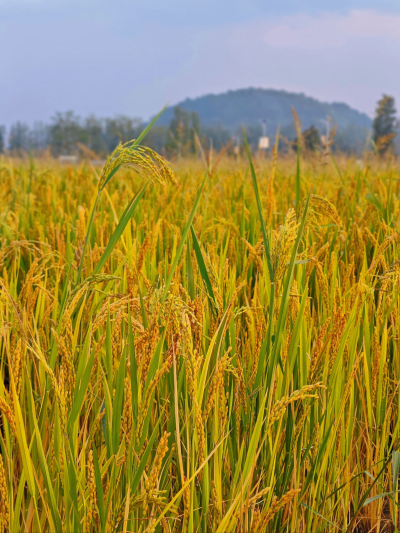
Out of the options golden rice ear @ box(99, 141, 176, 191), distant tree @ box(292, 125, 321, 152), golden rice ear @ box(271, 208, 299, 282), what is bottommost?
golden rice ear @ box(271, 208, 299, 282)

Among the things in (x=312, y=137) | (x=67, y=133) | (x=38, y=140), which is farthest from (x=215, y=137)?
(x=312, y=137)

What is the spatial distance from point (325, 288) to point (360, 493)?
15.9 inches

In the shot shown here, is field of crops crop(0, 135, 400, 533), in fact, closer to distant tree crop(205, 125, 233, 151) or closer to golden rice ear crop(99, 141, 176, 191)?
golden rice ear crop(99, 141, 176, 191)

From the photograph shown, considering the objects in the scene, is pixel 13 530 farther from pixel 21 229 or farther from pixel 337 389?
pixel 21 229

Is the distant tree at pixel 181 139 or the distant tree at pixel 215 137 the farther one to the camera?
the distant tree at pixel 181 139

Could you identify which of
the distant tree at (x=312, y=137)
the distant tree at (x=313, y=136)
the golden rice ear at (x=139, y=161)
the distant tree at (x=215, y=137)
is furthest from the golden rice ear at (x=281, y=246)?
the distant tree at (x=313, y=136)

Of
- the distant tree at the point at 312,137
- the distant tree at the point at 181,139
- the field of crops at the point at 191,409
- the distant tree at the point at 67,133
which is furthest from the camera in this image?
the distant tree at the point at 67,133

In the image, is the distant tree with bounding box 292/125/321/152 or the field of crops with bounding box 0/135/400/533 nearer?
Answer: the field of crops with bounding box 0/135/400/533

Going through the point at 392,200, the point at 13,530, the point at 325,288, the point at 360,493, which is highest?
the point at 392,200

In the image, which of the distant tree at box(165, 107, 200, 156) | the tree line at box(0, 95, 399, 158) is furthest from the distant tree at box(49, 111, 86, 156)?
the distant tree at box(165, 107, 200, 156)

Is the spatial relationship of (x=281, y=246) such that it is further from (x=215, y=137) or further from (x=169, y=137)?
(x=215, y=137)

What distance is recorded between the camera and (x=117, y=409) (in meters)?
0.63

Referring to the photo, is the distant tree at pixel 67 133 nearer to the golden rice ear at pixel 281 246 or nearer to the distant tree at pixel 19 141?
the distant tree at pixel 19 141

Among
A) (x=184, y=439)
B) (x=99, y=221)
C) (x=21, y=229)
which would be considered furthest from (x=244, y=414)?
(x=21, y=229)
